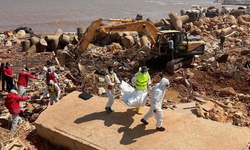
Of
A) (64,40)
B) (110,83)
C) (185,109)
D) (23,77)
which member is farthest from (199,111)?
(64,40)

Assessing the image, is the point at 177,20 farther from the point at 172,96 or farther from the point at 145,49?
the point at 172,96

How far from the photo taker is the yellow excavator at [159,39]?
12.0 meters

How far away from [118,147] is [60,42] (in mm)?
11388

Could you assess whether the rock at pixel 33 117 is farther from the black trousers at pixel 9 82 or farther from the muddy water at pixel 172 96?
the muddy water at pixel 172 96

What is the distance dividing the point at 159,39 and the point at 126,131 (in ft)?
21.3

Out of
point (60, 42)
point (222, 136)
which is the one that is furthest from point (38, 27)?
point (222, 136)

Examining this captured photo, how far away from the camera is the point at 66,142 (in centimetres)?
673

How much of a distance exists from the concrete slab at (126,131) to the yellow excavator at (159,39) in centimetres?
509

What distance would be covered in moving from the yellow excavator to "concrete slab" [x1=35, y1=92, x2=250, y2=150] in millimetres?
5087

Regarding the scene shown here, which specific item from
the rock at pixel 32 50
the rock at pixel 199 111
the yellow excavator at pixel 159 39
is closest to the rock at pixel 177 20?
the yellow excavator at pixel 159 39

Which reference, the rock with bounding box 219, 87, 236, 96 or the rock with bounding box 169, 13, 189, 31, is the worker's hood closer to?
the rock with bounding box 219, 87, 236, 96

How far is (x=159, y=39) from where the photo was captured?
1210cm

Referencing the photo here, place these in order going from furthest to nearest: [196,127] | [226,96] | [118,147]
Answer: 1. [226,96]
2. [196,127]
3. [118,147]

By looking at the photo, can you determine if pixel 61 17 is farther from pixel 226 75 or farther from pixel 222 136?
pixel 222 136
